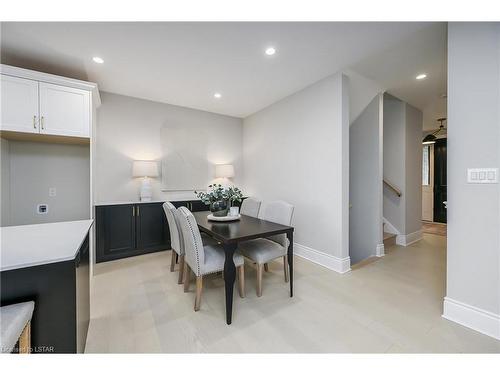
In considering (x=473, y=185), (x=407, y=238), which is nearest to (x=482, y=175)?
(x=473, y=185)

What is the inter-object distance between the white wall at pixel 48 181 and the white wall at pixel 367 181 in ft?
13.9

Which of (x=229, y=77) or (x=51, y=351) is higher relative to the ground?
(x=229, y=77)

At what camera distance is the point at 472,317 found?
63.8 inches

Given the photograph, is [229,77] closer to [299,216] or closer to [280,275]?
[299,216]

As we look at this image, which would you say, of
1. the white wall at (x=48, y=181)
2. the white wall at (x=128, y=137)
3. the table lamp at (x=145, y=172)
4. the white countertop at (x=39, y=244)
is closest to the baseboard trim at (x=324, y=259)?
the white wall at (x=128, y=137)

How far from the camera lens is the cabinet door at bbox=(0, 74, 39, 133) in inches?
83.4

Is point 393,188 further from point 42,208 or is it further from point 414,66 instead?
point 42,208

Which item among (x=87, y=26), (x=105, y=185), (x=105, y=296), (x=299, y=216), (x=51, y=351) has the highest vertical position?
(x=87, y=26)

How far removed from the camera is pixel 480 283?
1.60 m

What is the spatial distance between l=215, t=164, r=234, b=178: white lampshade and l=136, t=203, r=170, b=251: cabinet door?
52.1 inches

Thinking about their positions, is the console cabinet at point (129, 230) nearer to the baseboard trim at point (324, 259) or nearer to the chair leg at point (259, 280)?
the chair leg at point (259, 280)

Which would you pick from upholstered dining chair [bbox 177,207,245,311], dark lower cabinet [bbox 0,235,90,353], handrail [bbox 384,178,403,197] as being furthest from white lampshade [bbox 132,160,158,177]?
handrail [bbox 384,178,403,197]

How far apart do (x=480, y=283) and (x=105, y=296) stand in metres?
3.32
